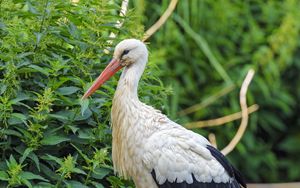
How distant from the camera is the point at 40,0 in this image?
17.2 ft

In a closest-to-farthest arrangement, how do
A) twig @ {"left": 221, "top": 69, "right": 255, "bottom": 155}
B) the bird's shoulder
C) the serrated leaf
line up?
the serrated leaf → the bird's shoulder → twig @ {"left": 221, "top": 69, "right": 255, "bottom": 155}

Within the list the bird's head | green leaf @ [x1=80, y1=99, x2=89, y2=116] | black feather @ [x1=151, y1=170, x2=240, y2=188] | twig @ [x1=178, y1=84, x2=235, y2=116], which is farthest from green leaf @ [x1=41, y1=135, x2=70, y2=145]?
twig @ [x1=178, y1=84, x2=235, y2=116]

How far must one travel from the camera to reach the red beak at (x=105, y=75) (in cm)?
502

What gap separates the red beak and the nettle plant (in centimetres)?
7

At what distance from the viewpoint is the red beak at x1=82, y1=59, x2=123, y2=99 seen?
16.5 feet

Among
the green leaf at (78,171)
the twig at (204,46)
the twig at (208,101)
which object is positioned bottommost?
the twig at (208,101)

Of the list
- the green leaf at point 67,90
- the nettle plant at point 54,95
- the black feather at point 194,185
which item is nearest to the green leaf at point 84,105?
the nettle plant at point 54,95

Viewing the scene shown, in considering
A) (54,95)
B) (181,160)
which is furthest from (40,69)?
(181,160)

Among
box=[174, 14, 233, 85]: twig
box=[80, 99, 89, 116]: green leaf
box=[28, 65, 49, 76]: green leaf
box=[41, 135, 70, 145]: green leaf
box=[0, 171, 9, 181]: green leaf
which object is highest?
box=[28, 65, 49, 76]: green leaf

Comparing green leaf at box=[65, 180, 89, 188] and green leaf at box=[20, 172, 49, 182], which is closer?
green leaf at box=[20, 172, 49, 182]

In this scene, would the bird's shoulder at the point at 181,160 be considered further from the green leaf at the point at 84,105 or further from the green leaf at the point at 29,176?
the green leaf at the point at 29,176

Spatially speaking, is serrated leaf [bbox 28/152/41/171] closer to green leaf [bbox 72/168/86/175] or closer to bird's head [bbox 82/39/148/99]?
green leaf [bbox 72/168/86/175]

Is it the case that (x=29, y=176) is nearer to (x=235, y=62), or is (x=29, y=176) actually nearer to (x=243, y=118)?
(x=243, y=118)

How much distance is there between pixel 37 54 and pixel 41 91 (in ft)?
0.73
